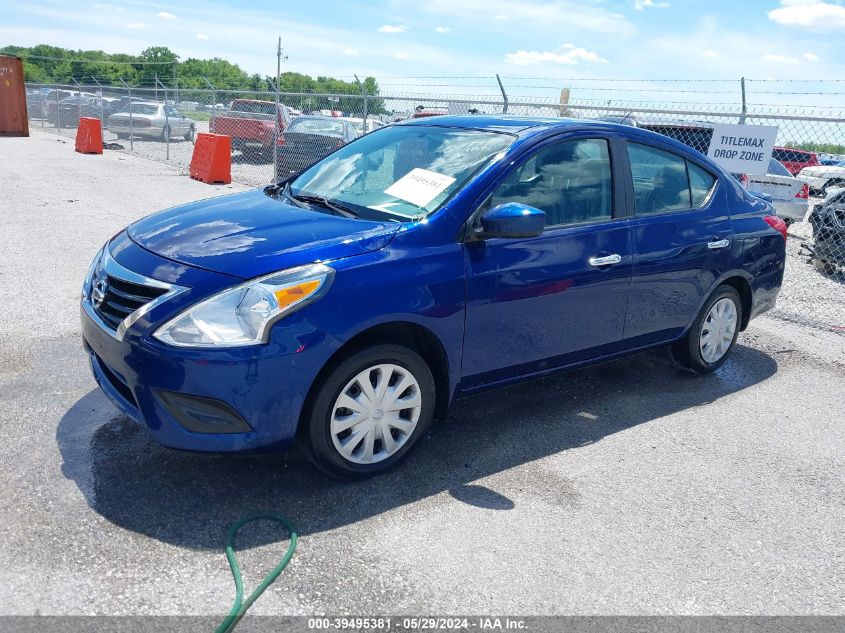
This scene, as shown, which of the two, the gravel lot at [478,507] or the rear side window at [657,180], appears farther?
the rear side window at [657,180]

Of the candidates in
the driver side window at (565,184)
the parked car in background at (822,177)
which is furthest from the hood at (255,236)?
the parked car in background at (822,177)

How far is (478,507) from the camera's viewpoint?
3.44 meters

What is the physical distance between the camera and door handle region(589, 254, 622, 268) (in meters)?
4.23

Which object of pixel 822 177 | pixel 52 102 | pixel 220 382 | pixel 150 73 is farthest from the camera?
pixel 150 73

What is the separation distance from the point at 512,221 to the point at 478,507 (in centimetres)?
137

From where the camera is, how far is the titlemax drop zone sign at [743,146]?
8.29 meters

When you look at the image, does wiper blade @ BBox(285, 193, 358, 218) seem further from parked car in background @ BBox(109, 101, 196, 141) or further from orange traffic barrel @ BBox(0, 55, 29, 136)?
orange traffic barrel @ BBox(0, 55, 29, 136)

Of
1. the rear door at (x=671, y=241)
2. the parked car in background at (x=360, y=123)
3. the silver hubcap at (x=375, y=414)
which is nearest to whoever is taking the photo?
the silver hubcap at (x=375, y=414)

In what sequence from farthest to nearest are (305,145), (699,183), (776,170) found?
(305,145)
(776,170)
(699,183)

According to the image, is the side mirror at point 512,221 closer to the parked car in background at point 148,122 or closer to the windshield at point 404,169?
the windshield at point 404,169

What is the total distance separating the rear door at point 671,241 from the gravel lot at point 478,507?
23.2 inches

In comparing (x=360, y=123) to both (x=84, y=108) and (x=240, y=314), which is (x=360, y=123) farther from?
(x=84, y=108)

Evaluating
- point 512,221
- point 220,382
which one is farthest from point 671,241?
point 220,382

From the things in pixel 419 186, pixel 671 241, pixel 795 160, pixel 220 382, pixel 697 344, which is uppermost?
pixel 795 160
